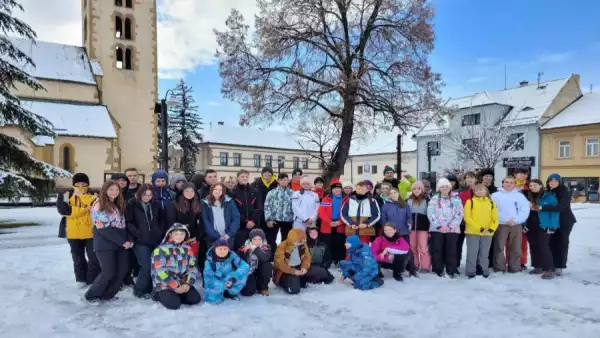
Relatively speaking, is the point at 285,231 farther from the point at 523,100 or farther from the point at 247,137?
the point at 247,137

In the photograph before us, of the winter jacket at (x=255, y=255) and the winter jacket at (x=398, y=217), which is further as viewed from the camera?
the winter jacket at (x=398, y=217)

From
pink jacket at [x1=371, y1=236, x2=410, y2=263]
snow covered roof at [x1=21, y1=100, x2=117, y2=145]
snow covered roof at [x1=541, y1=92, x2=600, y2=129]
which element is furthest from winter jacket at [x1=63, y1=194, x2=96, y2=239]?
snow covered roof at [x1=541, y1=92, x2=600, y2=129]

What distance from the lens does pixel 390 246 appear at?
646 centimetres

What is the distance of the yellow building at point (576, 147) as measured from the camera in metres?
30.7

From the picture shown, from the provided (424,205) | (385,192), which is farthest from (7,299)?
(424,205)

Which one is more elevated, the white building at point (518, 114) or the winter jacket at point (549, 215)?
the white building at point (518, 114)

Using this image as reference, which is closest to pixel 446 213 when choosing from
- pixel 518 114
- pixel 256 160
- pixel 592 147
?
pixel 592 147

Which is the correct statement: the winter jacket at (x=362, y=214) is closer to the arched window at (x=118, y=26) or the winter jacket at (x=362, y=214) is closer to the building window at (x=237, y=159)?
the arched window at (x=118, y=26)

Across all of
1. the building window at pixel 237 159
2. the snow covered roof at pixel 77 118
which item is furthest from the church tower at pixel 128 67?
the building window at pixel 237 159

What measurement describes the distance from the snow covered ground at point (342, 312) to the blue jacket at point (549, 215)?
87cm

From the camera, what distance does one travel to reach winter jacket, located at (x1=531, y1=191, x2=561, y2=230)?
22.1 feet

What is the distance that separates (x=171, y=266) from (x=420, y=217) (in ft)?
13.7

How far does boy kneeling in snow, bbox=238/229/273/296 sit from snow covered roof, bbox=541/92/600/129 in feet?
111

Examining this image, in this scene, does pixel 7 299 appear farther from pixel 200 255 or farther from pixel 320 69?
pixel 320 69
